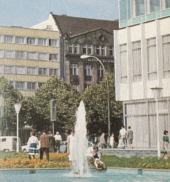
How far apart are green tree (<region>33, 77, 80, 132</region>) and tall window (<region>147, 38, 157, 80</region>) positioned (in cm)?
3146

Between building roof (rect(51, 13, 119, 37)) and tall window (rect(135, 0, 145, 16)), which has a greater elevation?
building roof (rect(51, 13, 119, 37))

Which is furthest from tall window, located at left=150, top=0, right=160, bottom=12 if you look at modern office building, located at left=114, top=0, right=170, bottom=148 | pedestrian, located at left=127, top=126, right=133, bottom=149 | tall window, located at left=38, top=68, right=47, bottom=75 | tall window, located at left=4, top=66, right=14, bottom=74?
tall window, located at left=38, top=68, right=47, bottom=75

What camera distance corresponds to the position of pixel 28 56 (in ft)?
294

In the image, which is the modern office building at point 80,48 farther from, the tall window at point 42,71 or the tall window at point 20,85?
the tall window at point 20,85

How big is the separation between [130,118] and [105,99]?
2703cm

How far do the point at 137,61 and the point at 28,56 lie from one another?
172 feet

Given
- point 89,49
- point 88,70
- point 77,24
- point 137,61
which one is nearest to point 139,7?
point 137,61

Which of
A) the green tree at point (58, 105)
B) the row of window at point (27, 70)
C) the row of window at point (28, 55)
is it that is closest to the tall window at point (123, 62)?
the green tree at point (58, 105)

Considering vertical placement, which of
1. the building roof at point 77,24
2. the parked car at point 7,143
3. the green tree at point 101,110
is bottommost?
the parked car at point 7,143

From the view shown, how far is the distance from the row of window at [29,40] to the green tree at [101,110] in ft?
81.6

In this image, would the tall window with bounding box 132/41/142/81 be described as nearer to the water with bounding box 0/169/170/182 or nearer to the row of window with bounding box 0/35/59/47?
the water with bounding box 0/169/170/182

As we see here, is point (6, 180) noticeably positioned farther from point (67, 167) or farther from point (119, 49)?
point (119, 49)

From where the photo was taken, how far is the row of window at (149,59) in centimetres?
3653

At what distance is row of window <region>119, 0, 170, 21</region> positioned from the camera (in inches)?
1465
